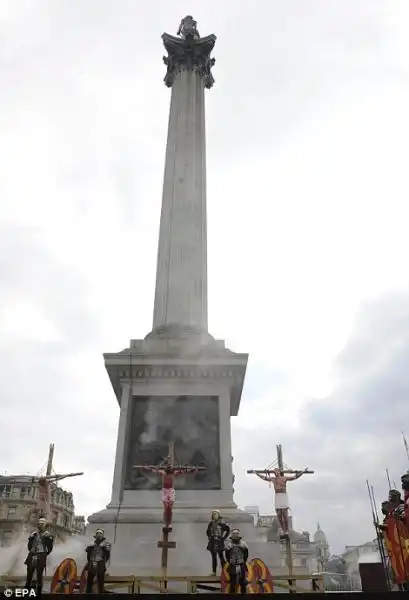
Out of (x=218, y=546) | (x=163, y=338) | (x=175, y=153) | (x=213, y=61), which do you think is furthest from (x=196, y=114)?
(x=218, y=546)

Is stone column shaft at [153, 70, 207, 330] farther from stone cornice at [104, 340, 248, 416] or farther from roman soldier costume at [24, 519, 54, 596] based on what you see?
roman soldier costume at [24, 519, 54, 596]

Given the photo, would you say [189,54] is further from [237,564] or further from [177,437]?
[237,564]

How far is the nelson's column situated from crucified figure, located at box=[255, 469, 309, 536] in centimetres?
101

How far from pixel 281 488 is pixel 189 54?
23100 millimetres

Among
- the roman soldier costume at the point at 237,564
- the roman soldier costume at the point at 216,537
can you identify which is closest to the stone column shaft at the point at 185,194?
the roman soldier costume at the point at 216,537

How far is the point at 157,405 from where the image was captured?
16.6 metres

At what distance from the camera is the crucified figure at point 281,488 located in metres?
14.9

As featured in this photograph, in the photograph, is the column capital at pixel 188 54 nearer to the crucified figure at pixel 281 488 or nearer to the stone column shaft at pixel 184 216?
the stone column shaft at pixel 184 216

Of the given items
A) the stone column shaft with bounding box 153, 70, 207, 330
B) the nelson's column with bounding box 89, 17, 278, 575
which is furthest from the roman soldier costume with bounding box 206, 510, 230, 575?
the stone column shaft with bounding box 153, 70, 207, 330

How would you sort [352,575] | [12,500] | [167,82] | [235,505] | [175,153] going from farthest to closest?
[352,575], [12,500], [167,82], [175,153], [235,505]

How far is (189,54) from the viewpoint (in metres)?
27.9

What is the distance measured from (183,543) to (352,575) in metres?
68.6

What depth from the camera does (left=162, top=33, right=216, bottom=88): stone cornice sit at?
1096 inches

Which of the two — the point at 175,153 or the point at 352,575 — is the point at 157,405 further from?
the point at 352,575
